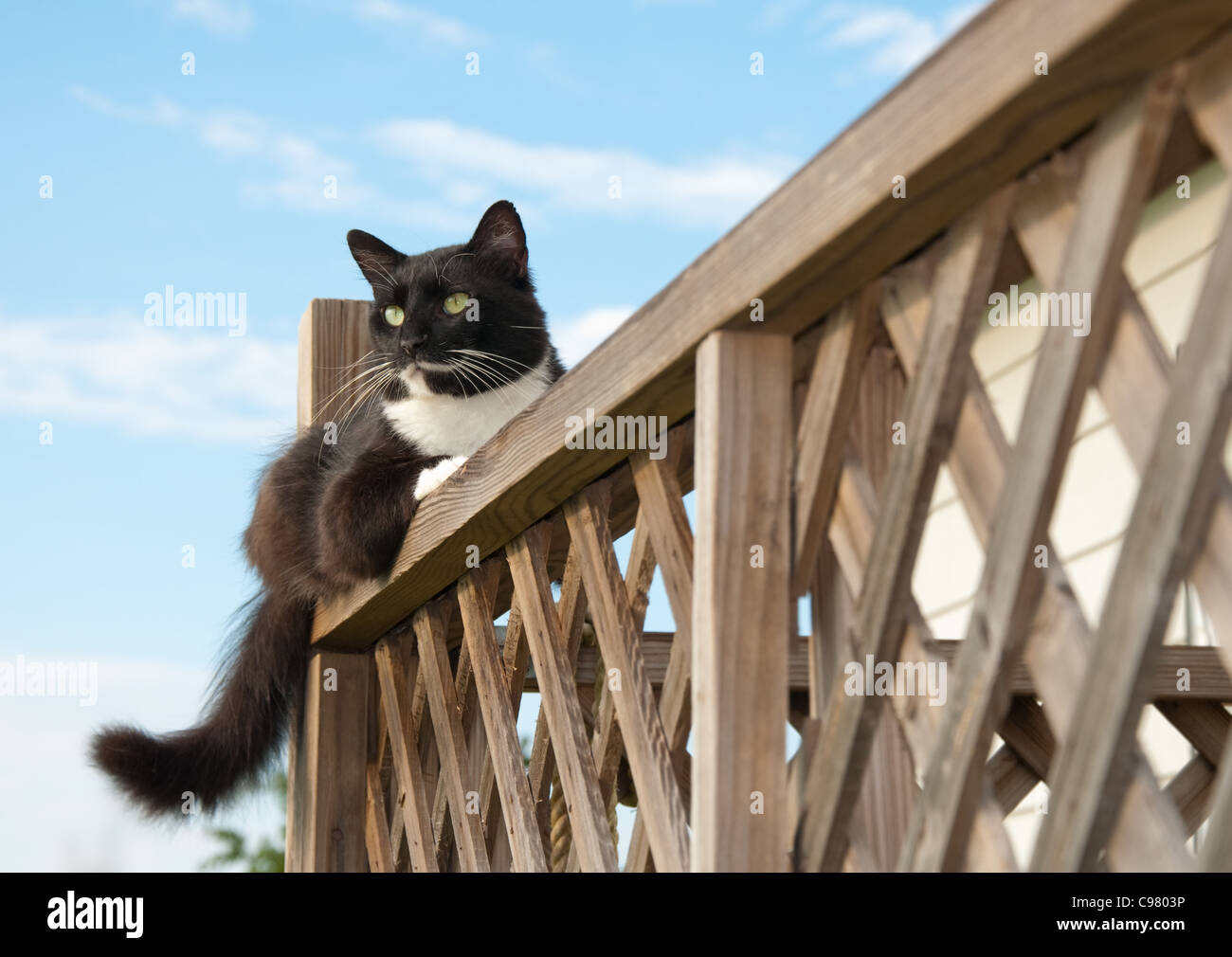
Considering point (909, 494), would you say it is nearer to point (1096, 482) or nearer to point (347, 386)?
point (347, 386)

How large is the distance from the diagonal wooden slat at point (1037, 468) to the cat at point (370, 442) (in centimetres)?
202

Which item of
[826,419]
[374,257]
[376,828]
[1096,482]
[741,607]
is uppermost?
[374,257]

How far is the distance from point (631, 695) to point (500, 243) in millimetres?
1921

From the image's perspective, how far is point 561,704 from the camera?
2256mm

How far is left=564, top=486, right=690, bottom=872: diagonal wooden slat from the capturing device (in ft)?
5.97

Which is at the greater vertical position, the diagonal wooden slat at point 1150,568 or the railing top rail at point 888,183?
the railing top rail at point 888,183

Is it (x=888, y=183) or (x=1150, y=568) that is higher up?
(x=888, y=183)

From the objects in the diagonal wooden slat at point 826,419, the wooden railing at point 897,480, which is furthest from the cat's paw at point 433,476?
the diagonal wooden slat at point 826,419

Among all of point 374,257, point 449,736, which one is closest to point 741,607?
point 449,736

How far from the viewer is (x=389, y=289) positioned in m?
3.51

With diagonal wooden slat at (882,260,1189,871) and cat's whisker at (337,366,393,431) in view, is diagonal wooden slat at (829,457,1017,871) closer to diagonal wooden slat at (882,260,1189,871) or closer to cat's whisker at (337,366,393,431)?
diagonal wooden slat at (882,260,1189,871)

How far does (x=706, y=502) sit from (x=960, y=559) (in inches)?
123

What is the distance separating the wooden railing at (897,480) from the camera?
3.59 feet

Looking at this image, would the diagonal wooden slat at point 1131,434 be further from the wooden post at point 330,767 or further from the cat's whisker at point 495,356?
the wooden post at point 330,767
